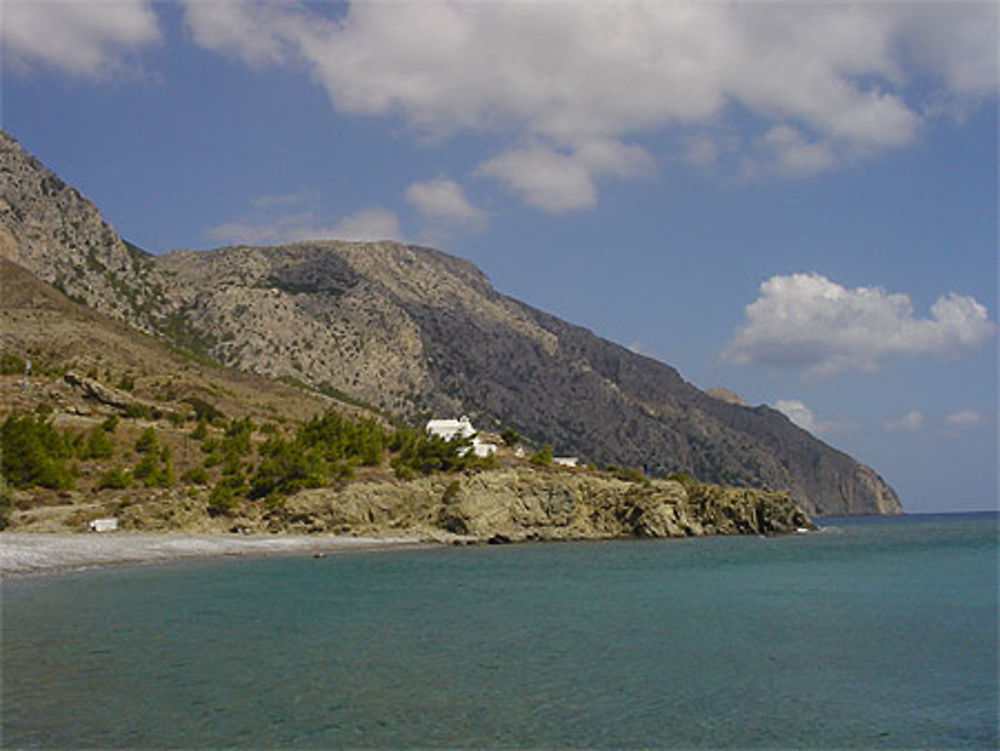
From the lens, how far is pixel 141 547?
58.8 metres

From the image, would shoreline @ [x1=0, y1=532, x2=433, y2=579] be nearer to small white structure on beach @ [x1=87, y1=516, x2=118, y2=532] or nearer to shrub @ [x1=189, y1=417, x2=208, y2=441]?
small white structure on beach @ [x1=87, y1=516, x2=118, y2=532]

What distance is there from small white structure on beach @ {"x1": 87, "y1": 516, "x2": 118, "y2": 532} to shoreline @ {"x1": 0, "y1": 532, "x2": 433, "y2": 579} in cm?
156

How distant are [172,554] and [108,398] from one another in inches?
1790

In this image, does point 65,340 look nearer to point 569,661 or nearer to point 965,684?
point 569,661

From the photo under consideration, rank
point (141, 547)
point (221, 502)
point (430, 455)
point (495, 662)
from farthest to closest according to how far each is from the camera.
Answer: point (430, 455) < point (221, 502) < point (141, 547) < point (495, 662)

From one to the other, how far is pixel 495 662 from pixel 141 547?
1669 inches

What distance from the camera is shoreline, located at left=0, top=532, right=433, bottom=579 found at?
49.1m

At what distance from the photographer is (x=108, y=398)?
320 feet

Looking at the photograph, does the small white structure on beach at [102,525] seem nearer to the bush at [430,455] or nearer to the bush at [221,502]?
the bush at [221,502]

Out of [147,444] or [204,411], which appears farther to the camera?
[204,411]

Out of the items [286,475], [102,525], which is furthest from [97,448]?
[102,525]

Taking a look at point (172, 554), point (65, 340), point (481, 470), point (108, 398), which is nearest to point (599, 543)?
point (481, 470)

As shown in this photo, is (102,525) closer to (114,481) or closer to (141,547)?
(141,547)

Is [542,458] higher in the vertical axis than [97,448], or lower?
higher
